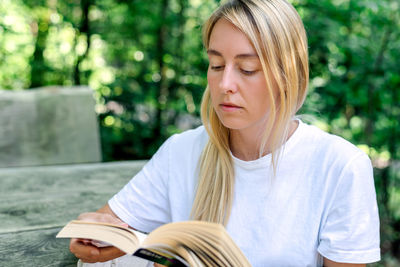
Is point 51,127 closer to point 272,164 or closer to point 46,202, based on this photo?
point 46,202

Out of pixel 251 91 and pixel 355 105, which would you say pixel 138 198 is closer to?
pixel 251 91

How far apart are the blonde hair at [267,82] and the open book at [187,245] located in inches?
14.8

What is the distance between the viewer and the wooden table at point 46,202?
1.42 m

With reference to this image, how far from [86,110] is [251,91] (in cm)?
213

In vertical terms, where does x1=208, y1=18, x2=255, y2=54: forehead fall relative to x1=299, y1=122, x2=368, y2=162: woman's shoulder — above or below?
above

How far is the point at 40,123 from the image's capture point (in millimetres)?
2992

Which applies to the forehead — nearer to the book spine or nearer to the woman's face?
the woman's face

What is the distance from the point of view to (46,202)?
1.84 m

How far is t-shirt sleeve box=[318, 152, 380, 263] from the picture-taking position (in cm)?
112

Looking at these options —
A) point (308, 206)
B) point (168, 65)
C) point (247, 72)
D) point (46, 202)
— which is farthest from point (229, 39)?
point (168, 65)

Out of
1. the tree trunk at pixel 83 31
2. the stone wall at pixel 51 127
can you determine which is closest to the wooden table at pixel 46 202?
the stone wall at pixel 51 127

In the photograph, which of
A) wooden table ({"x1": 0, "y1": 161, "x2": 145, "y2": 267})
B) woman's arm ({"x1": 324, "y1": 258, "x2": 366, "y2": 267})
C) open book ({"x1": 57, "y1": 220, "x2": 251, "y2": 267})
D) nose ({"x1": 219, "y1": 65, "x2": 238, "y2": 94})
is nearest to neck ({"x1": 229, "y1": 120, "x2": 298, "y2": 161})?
nose ({"x1": 219, "y1": 65, "x2": 238, "y2": 94})

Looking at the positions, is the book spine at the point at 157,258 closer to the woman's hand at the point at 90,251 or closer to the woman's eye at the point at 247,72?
the woman's hand at the point at 90,251

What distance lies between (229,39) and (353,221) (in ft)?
1.91
